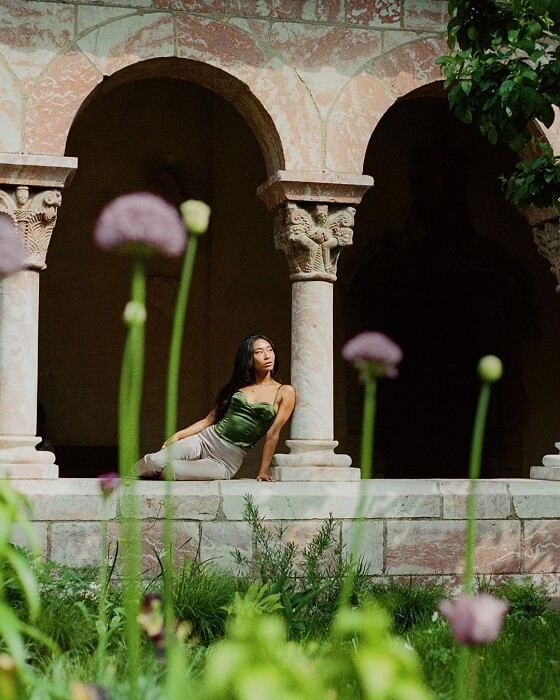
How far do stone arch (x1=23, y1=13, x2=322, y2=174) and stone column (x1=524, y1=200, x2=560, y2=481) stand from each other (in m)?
1.47

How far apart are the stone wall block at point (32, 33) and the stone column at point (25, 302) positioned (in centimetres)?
46

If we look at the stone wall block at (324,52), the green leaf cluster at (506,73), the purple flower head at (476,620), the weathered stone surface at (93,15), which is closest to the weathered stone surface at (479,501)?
the green leaf cluster at (506,73)

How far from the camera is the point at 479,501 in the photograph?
6219 millimetres

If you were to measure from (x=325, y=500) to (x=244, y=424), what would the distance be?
26.3 inches

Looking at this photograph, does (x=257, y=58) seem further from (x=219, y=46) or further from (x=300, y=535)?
(x=300, y=535)

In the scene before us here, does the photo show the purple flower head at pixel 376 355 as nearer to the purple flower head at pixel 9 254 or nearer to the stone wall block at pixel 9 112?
the purple flower head at pixel 9 254

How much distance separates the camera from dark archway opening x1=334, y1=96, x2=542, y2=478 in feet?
33.3

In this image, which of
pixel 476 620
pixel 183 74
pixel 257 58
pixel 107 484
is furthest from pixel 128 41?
pixel 476 620

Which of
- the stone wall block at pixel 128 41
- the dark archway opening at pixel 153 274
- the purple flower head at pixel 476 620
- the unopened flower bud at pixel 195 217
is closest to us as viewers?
the purple flower head at pixel 476 620

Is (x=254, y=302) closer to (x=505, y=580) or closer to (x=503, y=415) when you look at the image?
(x=503, y=415)

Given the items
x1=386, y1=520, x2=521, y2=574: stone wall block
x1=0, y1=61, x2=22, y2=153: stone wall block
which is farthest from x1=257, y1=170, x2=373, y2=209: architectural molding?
x1=386, y1=520, x2=521, y2=574: stone wall block

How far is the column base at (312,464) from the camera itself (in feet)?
20.2

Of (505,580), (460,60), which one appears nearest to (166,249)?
(460,60)

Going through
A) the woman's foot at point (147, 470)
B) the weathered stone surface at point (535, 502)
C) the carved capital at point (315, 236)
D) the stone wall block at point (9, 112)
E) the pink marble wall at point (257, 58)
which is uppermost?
the pink marble wall at point (257, 58)
